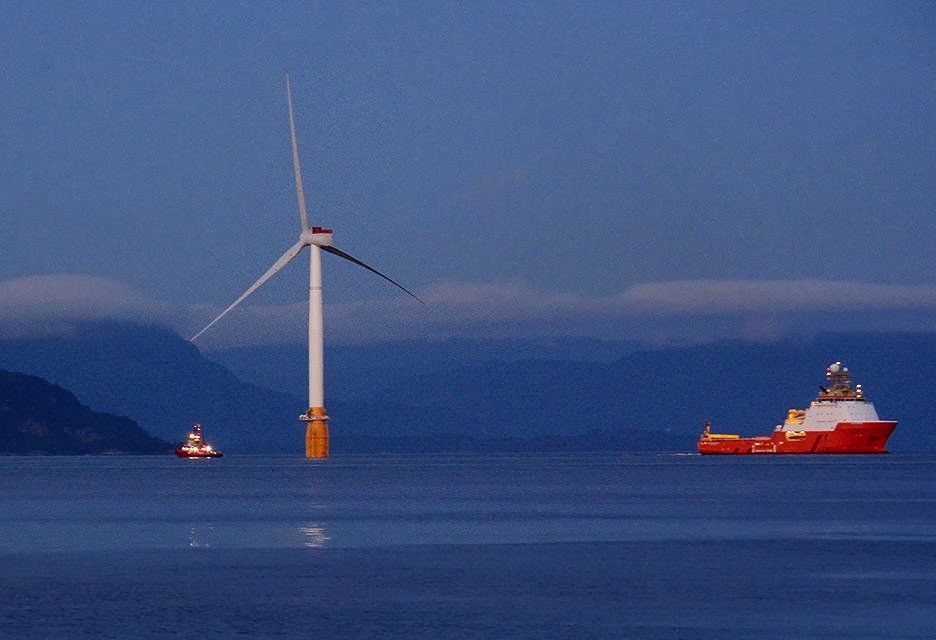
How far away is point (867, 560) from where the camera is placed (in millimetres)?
74625

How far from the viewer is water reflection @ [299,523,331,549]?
88.1 m

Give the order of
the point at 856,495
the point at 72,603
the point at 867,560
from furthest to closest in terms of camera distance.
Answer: the point at 856,495
the point at 867,560
the point at 72,603

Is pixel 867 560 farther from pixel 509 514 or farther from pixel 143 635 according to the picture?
pixel 509 514

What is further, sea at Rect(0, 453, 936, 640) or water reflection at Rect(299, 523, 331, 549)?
water reflection at Rect(299, 523, 331, 549)

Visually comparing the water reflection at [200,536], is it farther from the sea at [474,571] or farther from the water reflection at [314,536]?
the water reflection at [314,536]

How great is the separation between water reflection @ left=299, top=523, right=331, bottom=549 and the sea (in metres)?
0.12

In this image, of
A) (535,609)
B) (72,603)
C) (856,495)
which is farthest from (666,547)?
(856,495)

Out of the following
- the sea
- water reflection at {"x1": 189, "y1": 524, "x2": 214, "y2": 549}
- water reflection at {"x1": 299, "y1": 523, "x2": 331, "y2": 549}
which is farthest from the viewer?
water reflection at {"x1": 189, "y1": 524, "x2": 214, "y2": 549}

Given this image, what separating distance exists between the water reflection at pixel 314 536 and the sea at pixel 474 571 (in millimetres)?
122

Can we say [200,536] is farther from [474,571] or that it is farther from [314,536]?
[474,571]

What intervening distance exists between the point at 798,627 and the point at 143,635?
19.5m

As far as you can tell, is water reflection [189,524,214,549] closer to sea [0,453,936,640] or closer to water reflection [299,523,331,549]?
sea [0,453,936,640]

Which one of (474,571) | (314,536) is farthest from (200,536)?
(474,571)

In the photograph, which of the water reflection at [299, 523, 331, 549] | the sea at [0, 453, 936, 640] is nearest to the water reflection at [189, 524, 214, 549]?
the sea at [0, 453, 936, 640]
